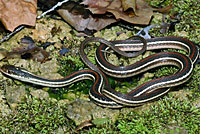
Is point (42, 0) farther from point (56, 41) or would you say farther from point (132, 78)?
point (132, 78)

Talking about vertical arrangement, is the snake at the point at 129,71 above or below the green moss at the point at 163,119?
above

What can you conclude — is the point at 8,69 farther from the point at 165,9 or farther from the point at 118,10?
the point at 165,9

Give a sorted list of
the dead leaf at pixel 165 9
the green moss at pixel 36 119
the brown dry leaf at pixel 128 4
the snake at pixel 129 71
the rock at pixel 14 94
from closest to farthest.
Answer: the green moss at pixel 36 119 < the snake at pixel 129 71 < the rock at pixel 14 94 < the brown dry leaf at pixel 128 4 < the dead leaf at pixel 165 9

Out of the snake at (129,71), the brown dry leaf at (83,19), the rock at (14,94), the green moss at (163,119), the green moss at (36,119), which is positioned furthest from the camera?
the brown dry leaf at (83,19)

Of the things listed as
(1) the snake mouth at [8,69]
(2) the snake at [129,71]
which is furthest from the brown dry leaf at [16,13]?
(2) the snake at [129,71]

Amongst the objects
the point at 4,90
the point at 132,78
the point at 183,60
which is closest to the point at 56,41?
the point at 4,90

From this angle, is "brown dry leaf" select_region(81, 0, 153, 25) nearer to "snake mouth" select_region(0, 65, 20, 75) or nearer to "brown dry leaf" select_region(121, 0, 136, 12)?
"brown dry leaf" select_region(121, 0, 136, 12)

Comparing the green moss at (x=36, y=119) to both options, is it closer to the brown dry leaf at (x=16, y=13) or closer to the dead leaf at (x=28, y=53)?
the dead leaf at (x=28, y=53)
